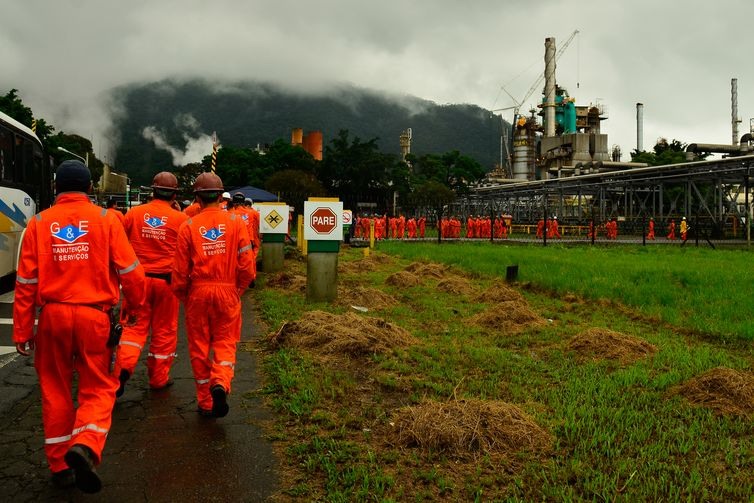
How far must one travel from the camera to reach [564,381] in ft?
17.7

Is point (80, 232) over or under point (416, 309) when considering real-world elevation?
over

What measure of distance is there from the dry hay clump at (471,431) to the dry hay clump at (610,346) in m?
2.56

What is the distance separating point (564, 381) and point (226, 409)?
121 inches

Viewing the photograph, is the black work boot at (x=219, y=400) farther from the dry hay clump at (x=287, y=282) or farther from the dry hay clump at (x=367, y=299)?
the dry hay clump at (x=287, y=282)

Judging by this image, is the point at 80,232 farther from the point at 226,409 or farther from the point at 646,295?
the point at 646,295

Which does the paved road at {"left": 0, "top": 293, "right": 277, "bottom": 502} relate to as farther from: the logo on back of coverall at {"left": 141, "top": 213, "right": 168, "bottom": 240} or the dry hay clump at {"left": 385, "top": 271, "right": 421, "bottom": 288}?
the dry hay clump at {"left": 385, "top": 271, "right": 421, "bottom": 288}

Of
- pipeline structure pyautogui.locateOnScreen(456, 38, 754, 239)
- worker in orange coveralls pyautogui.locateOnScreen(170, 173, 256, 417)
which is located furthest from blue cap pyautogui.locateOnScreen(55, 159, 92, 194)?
pipeline structure pyautogui.locateOnScreen(456, 38, 754, 239)

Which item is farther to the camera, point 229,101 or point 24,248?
point 229,101

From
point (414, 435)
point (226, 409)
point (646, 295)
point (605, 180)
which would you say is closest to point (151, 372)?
point (226, 409)

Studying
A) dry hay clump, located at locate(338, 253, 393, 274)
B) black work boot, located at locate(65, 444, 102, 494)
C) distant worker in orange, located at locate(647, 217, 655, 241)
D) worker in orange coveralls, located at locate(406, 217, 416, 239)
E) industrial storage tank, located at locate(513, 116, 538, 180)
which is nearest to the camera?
black work boot, located at locate(65, 444, 102, 494)

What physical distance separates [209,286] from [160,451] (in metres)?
1.25

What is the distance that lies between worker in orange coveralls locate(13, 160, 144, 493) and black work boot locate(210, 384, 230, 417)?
0.85 meters

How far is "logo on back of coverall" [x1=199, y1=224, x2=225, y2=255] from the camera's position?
4.54 meters

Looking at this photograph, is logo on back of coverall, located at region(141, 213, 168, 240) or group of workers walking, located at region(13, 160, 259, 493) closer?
group of workers walking, located at region(13, 160, 259, 493)
